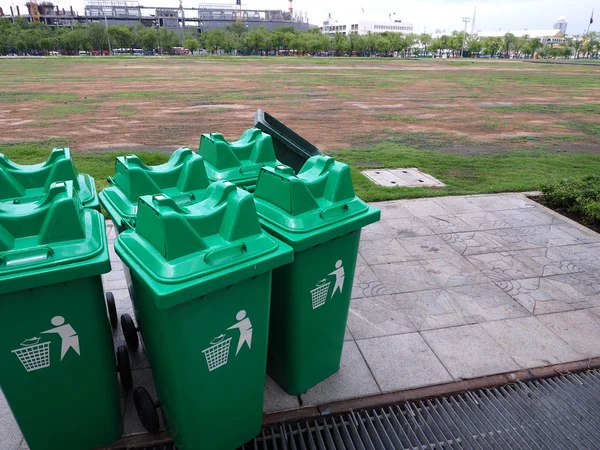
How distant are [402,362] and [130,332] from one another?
2210 millimetres

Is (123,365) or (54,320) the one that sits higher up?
(54,320)

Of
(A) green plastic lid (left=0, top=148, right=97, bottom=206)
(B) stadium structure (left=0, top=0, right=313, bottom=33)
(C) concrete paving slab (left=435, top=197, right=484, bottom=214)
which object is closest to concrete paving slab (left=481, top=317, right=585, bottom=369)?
(C) concrete paving slab (left=435, top=197, right=484, bottom=214)

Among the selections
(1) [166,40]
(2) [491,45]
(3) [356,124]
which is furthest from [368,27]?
(3) [356,124]

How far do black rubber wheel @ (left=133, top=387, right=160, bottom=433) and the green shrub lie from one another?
6.10 m

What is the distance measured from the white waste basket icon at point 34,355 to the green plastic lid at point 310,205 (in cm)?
130

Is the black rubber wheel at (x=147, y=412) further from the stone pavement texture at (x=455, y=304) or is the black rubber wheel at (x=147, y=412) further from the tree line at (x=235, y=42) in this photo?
the tree line at (x=235, y=42)

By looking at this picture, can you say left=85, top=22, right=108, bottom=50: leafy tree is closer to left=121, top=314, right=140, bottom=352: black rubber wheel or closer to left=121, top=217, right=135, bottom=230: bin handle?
left=121, top=314, right=140, bottom=352: black rubber wheel

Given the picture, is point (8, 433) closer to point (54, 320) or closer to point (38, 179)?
point (54, 320)

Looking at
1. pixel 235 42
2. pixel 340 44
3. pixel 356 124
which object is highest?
pixel 235 42

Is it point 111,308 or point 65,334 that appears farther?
point 111,308

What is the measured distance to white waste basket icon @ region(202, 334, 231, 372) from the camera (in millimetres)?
2150

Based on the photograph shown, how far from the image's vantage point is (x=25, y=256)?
6.31ft

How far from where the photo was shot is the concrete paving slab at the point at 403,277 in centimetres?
439

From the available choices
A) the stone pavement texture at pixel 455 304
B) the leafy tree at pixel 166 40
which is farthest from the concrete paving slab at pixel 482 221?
the leafy tree at pixel 166 40
